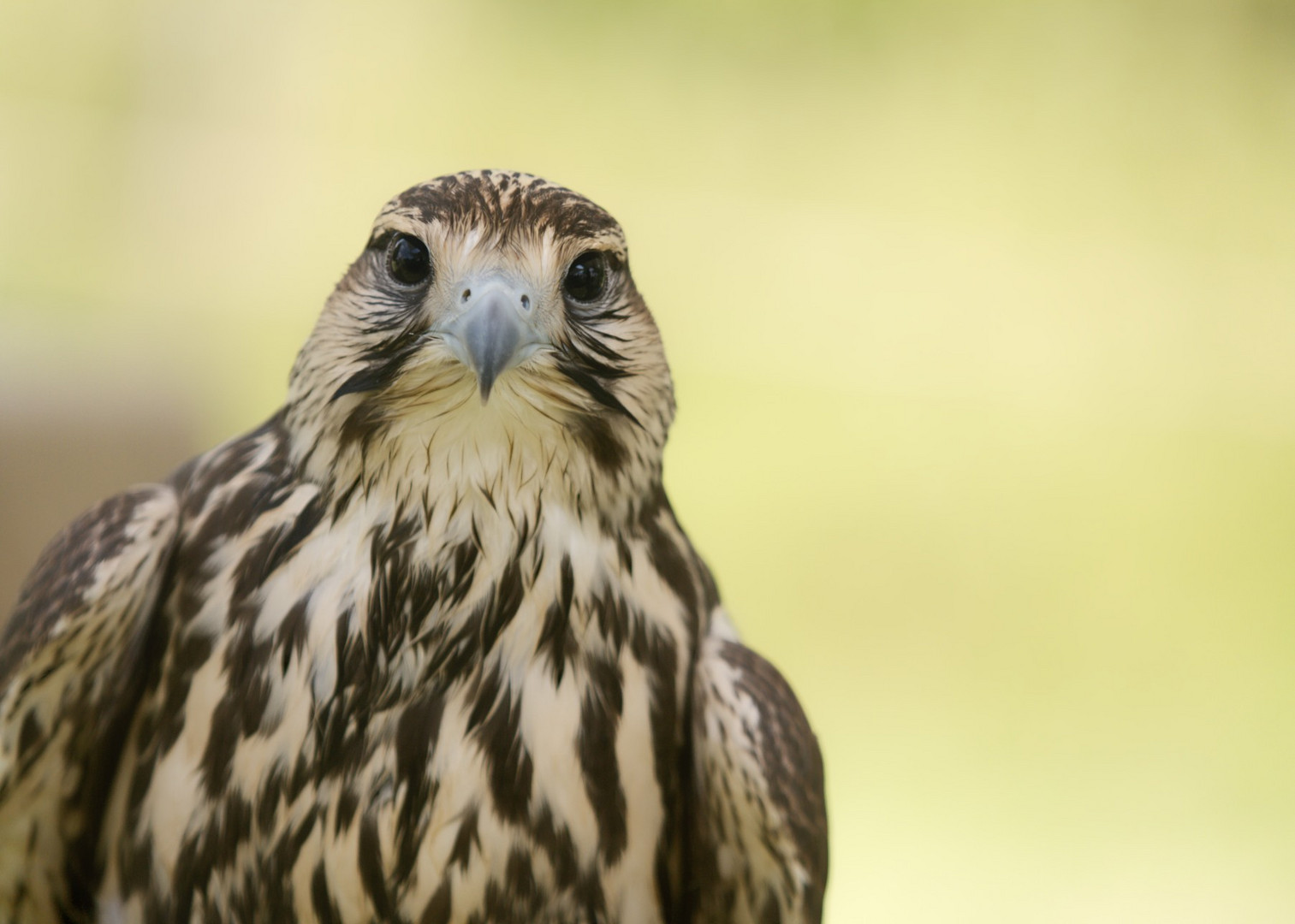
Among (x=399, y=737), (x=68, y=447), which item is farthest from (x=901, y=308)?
(x=399, y=737)

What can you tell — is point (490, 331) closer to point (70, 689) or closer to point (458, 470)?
point (458, 470)

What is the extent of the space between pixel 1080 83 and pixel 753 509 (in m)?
1.42

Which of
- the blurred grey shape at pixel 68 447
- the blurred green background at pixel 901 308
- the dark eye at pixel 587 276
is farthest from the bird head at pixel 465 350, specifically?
the blurred green background at pixel 901 308

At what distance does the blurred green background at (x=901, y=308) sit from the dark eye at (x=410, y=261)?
4.74 feet

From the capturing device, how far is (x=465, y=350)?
0.96 m

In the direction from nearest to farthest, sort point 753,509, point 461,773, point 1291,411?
point 461,773
point 753,509
point 1291,411

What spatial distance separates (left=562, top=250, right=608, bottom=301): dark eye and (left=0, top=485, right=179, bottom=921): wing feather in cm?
46

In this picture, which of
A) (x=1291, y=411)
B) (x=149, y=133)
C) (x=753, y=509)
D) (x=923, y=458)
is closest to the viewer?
(x=149, y=133)

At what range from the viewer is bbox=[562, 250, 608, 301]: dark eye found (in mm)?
1065

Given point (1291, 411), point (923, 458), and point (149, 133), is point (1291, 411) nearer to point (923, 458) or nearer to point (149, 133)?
point (923, 458)

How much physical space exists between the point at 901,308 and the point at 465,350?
6.85 feet

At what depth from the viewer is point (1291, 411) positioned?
309 centimetres

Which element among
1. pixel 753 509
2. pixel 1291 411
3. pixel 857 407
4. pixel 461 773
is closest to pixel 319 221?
pixel 753 509

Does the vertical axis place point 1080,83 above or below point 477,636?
above
